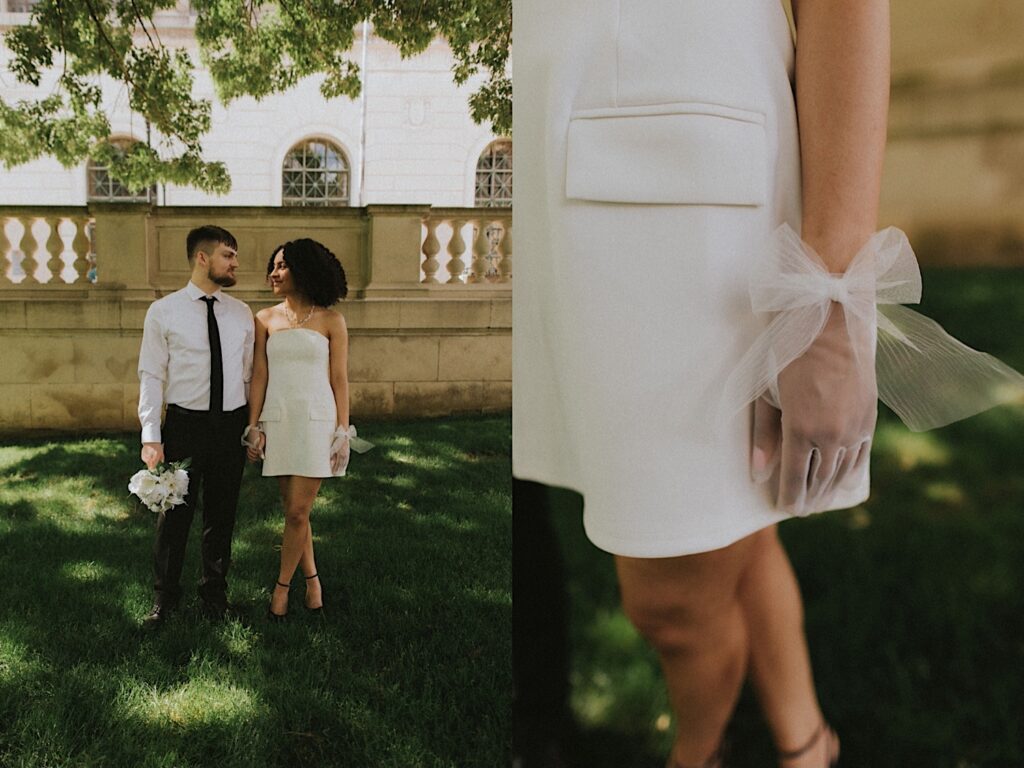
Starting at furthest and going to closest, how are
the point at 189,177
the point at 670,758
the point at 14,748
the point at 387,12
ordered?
1. the point at 189,177
2. the point at 387,12
3. the point at 14,748
4. the point at 670,758

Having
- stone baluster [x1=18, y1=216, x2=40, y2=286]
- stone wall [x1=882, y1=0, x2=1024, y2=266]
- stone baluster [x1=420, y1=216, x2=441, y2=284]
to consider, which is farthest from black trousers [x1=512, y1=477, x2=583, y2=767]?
stone baluster [x1=18, y1=216, x2=40, y2=286]

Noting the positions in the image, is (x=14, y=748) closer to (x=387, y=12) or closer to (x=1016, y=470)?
(x=1016, y=470)

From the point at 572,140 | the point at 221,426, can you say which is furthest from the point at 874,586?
the point at 221,426

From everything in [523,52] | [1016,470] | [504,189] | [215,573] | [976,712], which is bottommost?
[215,573]

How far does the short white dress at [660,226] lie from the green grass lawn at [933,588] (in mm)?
110

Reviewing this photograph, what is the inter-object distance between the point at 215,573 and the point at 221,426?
0.74m

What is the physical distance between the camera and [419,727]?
290 centimetres

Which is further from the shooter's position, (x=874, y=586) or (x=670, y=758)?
(x=670, y=758)

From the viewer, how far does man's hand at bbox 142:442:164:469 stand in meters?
3.56

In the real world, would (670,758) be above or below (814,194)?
below

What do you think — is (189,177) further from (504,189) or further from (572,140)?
(504,189)

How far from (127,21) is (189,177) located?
5.32ft

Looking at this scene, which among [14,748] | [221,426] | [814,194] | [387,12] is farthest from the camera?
[387,12]

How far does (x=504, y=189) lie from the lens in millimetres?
17859
